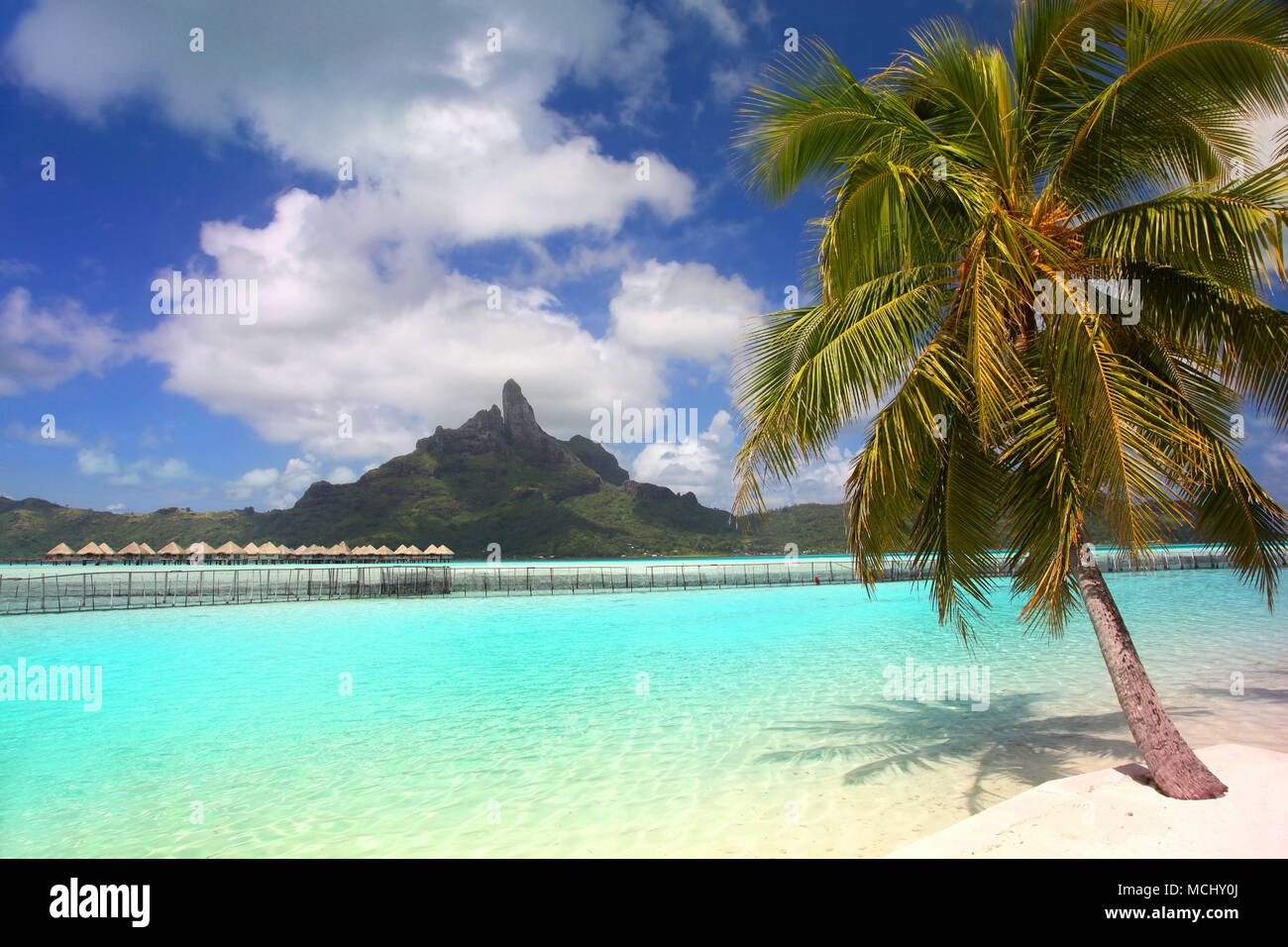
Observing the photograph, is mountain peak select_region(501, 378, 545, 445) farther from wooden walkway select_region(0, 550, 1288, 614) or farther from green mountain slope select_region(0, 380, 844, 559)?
wooden walkway select_region(0, 550, 1288, 614)

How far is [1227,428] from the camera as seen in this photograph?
4.18 m

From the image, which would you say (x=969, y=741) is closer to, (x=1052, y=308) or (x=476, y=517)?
(x=1052, y=308)

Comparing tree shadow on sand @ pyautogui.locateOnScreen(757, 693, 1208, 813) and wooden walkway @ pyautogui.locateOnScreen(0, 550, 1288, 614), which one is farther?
wooden walkway @ pyautogui.locateOnScreen(0, 550, 1288, 614)

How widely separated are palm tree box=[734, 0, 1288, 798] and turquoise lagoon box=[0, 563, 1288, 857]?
2.07m

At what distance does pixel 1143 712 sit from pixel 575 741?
5447mm

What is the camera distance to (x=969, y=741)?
22.6 ft

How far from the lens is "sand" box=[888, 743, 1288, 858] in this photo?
10.2 feet

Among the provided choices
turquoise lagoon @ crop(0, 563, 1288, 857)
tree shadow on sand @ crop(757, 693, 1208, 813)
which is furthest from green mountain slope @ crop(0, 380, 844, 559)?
tree shadow on sand @ crop(757, 693, 1208, 813)

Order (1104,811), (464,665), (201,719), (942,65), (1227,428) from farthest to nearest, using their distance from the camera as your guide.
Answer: (464,665)
(201,719)
(942,65)
(1227,428)
(1104,811)

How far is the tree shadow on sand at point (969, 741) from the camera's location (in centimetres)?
593

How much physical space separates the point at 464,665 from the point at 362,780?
7.14 m

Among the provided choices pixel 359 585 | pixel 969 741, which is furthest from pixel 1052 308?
pixel 359 585

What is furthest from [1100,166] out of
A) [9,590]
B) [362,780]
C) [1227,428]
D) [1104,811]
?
[9,590]
